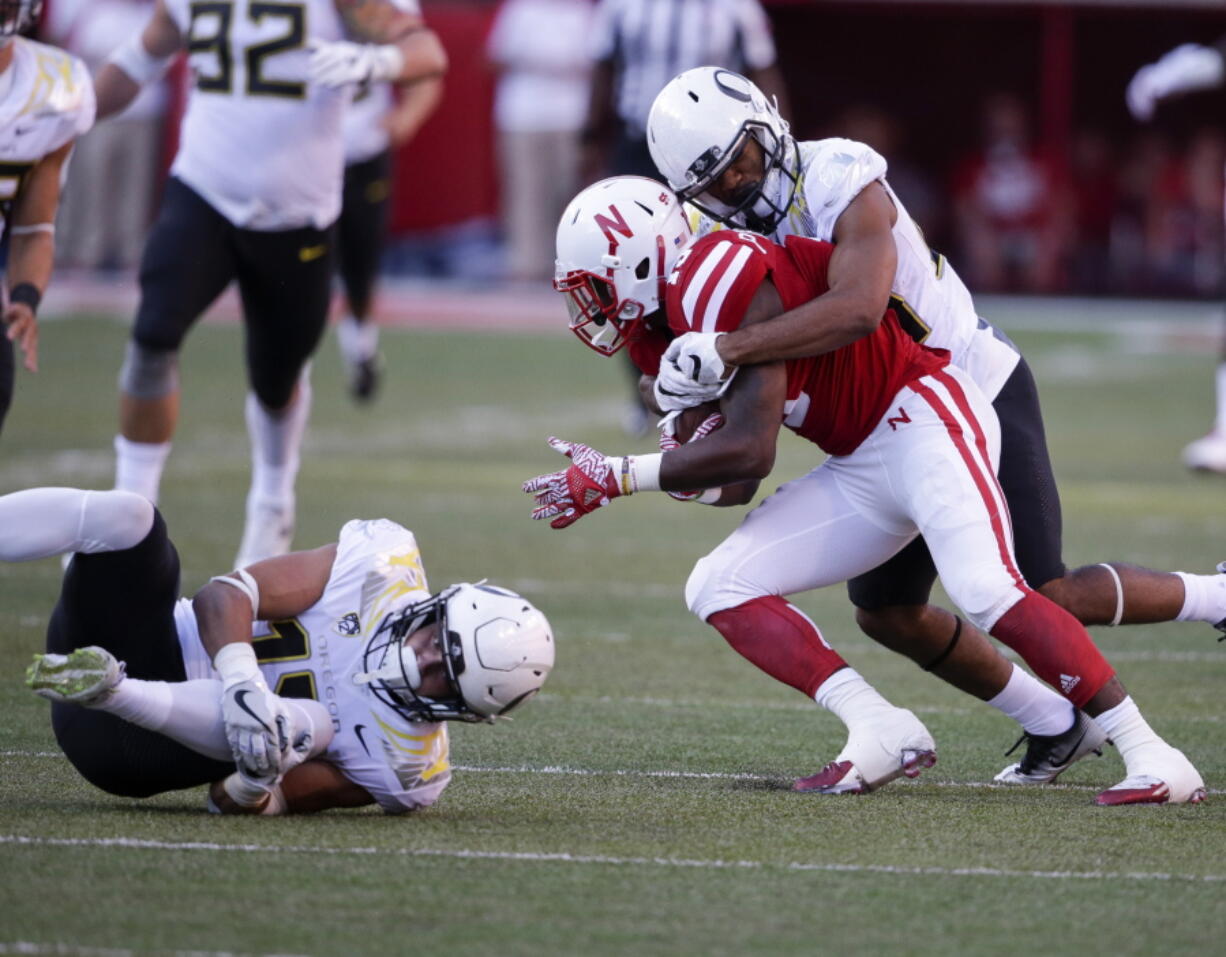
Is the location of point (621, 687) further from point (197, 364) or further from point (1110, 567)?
point (197, 364)

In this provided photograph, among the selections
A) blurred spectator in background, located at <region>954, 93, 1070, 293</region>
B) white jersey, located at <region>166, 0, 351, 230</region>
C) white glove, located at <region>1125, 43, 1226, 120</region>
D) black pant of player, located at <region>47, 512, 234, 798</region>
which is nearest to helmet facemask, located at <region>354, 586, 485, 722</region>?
black pant of player, located at <region>47, 512, 234, 798</region>

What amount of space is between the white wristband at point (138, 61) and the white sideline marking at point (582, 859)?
3558mm

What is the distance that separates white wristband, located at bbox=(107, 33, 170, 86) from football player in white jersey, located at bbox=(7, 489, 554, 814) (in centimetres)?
307

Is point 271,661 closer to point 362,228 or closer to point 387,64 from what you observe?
point 387,64

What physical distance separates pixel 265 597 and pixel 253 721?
310 mm

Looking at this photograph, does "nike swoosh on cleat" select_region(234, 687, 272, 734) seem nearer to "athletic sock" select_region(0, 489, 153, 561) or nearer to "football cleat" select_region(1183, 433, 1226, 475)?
"athletic sock" select_region(0, 489, 153, 561)

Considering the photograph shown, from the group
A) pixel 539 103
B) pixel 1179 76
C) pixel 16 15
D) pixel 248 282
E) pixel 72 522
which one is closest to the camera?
pixel 72 522

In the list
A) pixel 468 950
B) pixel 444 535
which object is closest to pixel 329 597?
pixel 468 950

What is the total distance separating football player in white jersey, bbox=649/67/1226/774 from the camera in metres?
4.15

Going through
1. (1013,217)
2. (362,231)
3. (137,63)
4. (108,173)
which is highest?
Answer: (137,63)

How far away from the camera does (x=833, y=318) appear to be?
411 centimetres

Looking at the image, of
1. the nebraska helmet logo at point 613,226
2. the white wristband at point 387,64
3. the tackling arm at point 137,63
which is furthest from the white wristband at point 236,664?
the tackling arm at point 137,63

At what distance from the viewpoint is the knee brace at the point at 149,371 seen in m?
6.33

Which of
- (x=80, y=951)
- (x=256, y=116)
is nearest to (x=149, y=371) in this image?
(x=256, y=116)
